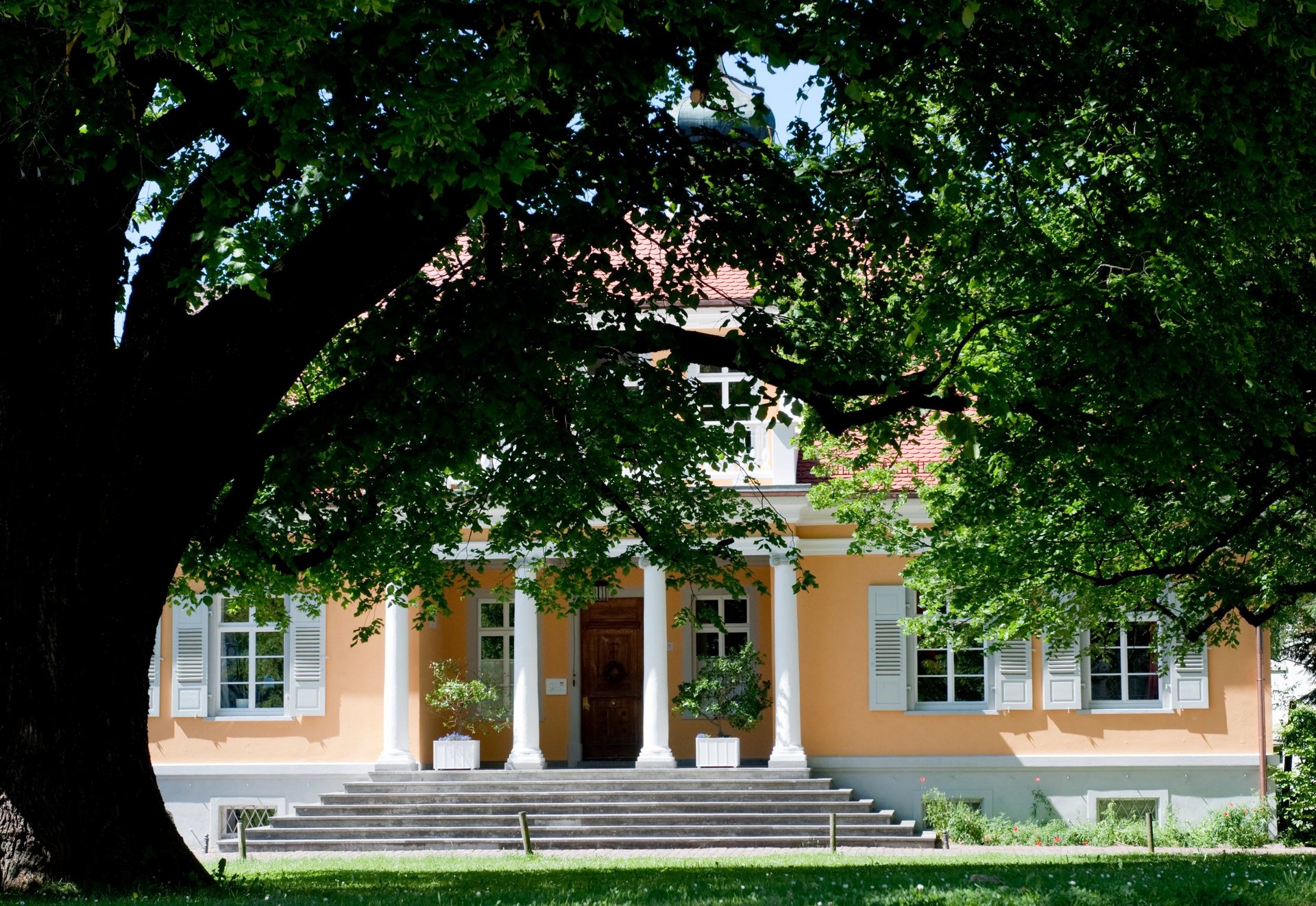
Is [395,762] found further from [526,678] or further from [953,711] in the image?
[953,711]

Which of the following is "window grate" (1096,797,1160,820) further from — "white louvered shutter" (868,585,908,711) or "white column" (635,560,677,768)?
"white column" (635,560,677,768)

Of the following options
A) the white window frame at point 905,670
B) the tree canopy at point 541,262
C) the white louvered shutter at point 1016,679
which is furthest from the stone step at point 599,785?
the tree canopy at point 541,262

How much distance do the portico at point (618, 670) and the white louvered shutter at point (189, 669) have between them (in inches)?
111

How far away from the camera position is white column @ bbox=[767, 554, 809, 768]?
63.6 feet

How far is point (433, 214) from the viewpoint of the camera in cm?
795

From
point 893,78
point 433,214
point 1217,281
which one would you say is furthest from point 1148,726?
point 433,214

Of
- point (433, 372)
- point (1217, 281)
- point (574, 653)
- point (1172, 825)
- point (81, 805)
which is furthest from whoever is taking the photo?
point (574, 653)

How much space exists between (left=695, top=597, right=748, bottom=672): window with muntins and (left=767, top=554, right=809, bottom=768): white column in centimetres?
158

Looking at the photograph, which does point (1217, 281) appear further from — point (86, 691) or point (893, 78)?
point (86, 691)

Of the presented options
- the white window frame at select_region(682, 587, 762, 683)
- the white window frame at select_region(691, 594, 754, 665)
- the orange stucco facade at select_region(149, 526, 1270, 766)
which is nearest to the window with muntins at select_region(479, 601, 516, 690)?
the orange stucco facade at select_region(149, 526, 1270, 766)

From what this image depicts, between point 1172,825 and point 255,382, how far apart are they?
1525 centimetres

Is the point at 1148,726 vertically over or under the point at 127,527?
under

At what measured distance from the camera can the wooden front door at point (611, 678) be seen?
21.9m

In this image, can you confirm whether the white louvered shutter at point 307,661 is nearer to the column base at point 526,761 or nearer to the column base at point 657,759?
the column base at point 526,761
